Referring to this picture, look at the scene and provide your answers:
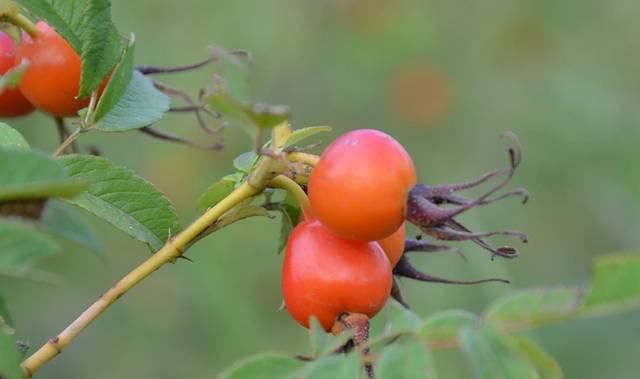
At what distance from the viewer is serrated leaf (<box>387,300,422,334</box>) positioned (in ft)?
3.33

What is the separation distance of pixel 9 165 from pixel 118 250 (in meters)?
3.15

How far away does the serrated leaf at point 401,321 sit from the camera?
3.33 feet

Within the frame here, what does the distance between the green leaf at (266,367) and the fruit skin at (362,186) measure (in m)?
0.19

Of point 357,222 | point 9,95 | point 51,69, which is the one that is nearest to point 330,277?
point 357,222

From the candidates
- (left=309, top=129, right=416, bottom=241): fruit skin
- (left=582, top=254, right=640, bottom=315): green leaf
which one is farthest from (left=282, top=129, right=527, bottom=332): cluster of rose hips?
(left=582, top=254, right=640, bottom=315): green leaf

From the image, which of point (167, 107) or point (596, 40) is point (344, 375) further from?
point (596, 40)

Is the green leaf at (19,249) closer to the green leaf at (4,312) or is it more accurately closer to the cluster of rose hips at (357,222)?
the green leaf at (4,312)

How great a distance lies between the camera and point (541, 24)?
188 inches

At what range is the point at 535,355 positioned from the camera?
1.01 m

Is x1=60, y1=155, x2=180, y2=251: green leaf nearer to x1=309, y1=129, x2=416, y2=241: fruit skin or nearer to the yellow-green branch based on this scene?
the yellow-green branch

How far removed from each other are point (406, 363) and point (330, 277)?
9.2 inches

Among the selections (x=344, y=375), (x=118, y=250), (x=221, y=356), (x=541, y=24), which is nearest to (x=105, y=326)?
(x=118, y=250)

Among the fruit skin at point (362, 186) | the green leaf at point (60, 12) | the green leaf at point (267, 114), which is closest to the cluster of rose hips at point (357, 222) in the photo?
the fruit skin at point (362, 186)

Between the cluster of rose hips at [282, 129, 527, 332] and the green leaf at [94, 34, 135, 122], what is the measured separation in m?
0.27
